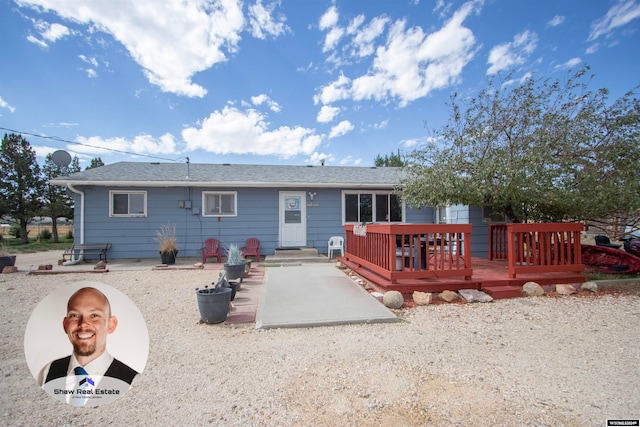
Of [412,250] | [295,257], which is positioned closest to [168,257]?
[295,257]

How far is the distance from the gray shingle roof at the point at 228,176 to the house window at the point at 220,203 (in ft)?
1.69

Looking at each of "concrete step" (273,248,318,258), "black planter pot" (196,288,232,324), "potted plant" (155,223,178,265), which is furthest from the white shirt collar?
"potted plant" (155,223,178,265)

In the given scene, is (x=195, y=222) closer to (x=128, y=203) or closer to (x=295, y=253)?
(x=128, y=203)

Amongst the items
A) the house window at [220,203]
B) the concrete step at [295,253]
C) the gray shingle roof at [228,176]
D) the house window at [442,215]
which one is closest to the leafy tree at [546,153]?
the house window at [442,215]

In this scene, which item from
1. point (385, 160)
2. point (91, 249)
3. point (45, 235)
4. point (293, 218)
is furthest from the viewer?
point (385, 160)

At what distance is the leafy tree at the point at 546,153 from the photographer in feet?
17.3

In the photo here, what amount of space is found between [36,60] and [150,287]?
7.70 metres

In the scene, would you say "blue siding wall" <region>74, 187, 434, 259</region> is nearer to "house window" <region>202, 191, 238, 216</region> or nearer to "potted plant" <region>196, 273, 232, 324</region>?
"house window" <region>202, 191, 238, 216</region>

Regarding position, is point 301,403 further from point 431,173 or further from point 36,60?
point 36,60

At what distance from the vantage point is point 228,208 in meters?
9.49

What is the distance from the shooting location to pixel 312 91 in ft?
38.2

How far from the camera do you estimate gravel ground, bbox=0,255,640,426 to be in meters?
1.92

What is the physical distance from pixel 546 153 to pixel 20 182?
24.8 meters

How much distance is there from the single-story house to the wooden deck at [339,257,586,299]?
354 centimetres
